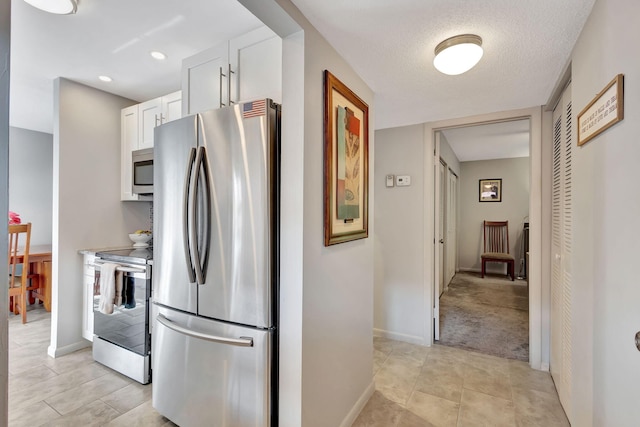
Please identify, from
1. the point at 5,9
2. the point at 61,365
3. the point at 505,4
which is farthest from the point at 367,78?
the point at 61,365

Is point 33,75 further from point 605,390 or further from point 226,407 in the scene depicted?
point 605,390

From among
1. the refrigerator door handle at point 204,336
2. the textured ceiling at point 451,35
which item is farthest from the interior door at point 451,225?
the refrigerator door handle at point 204,336

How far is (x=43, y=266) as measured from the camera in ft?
13.0

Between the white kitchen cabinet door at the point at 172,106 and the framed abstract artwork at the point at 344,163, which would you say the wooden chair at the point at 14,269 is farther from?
the framed abstract artwork at the point at 344,163

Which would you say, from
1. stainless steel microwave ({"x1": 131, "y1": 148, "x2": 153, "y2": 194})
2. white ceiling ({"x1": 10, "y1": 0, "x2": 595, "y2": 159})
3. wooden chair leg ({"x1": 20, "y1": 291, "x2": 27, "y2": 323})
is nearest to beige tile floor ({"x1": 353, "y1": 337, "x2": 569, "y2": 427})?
white ceiling ({"x1": 10, "y1": 0, "x2": 595, "y2": 159})

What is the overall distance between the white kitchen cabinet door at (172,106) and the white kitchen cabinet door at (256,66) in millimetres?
1005

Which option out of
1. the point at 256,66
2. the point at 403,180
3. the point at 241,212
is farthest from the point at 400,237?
the point at 256,66

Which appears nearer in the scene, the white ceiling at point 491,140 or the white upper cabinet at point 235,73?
the white upper cabinet at point 235,73

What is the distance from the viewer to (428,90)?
86.4 inches

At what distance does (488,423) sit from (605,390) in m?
0.96

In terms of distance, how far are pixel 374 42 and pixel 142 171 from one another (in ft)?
7.97

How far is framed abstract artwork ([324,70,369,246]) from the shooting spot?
1565 mm

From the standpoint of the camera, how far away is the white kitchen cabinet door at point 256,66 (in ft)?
5.29

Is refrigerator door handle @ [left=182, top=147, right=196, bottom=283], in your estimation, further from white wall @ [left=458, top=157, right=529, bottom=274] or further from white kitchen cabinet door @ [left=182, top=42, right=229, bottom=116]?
white wall @ [left=458, top=157, right=529, bottom=274]
